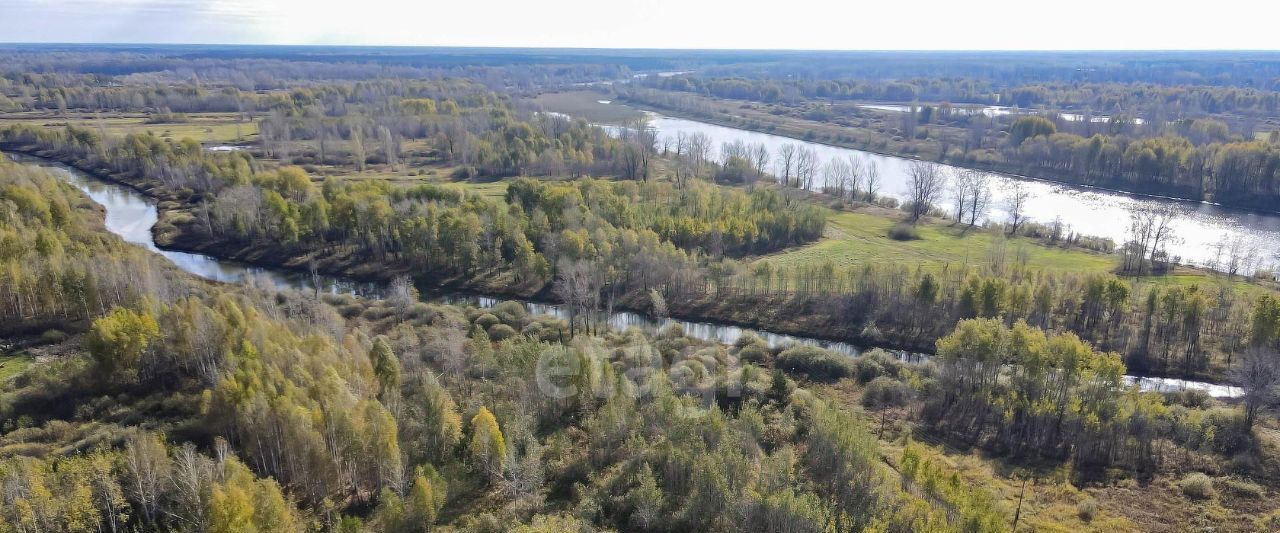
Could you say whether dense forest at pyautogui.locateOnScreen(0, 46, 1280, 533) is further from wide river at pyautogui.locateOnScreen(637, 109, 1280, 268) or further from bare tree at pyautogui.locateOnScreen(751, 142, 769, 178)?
bare tree at pyautogui.locateOnScreen(751, 142, 769, 178)

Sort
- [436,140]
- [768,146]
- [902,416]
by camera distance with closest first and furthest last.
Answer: [902,416], [436,140], [768,146]

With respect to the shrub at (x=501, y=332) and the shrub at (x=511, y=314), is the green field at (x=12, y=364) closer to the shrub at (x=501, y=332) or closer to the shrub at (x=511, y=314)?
the shrub at (x=501, y=332)

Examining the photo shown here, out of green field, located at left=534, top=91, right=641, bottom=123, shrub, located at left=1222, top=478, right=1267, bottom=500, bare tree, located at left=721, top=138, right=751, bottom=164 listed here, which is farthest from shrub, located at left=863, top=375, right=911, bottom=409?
green field, located at left=534, top=91, right=641, bottom=123

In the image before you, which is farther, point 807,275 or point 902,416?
point 807,275

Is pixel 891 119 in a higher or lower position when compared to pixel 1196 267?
higher

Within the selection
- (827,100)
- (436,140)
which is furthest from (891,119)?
(436,140)

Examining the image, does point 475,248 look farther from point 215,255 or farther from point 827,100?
point 827,100
